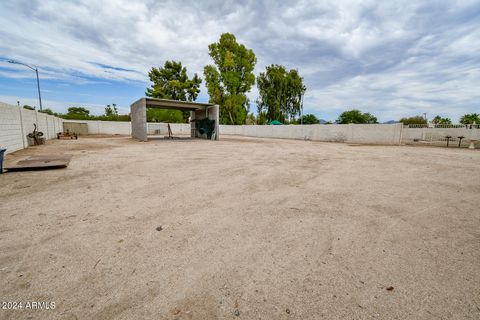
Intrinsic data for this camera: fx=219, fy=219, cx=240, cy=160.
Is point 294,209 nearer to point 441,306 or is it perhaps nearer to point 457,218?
point 441,306

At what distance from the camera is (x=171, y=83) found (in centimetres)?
3788

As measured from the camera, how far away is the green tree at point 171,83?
A: 38188 mm

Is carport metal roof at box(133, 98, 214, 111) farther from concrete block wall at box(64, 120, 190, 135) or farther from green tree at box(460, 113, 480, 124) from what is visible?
green tree at box(460, 113, 480, 124)

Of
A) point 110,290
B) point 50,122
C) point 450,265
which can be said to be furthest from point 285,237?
point 50,122

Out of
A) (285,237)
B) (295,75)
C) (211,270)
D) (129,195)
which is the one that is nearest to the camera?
(211,270)

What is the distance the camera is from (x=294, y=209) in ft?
11.2

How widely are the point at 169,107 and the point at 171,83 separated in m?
19.4

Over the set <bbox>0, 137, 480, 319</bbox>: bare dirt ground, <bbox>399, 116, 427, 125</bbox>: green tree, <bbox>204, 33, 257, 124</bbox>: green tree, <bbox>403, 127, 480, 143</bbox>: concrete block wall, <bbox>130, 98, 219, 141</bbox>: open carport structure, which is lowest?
<bbox>0, 137, 480, 319</bbox>: bare dirt ground

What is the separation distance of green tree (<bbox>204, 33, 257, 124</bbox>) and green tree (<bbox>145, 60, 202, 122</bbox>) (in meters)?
9.55

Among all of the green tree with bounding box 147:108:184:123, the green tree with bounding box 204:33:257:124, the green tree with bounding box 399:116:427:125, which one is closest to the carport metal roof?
the green tree with bounding box 204:33:257:124

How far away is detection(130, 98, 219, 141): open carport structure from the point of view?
17438 mm

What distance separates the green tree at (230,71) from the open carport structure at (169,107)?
30.8 feet

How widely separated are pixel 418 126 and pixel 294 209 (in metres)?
25.4

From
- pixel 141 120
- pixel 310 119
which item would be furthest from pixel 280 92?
pixel 141 120
